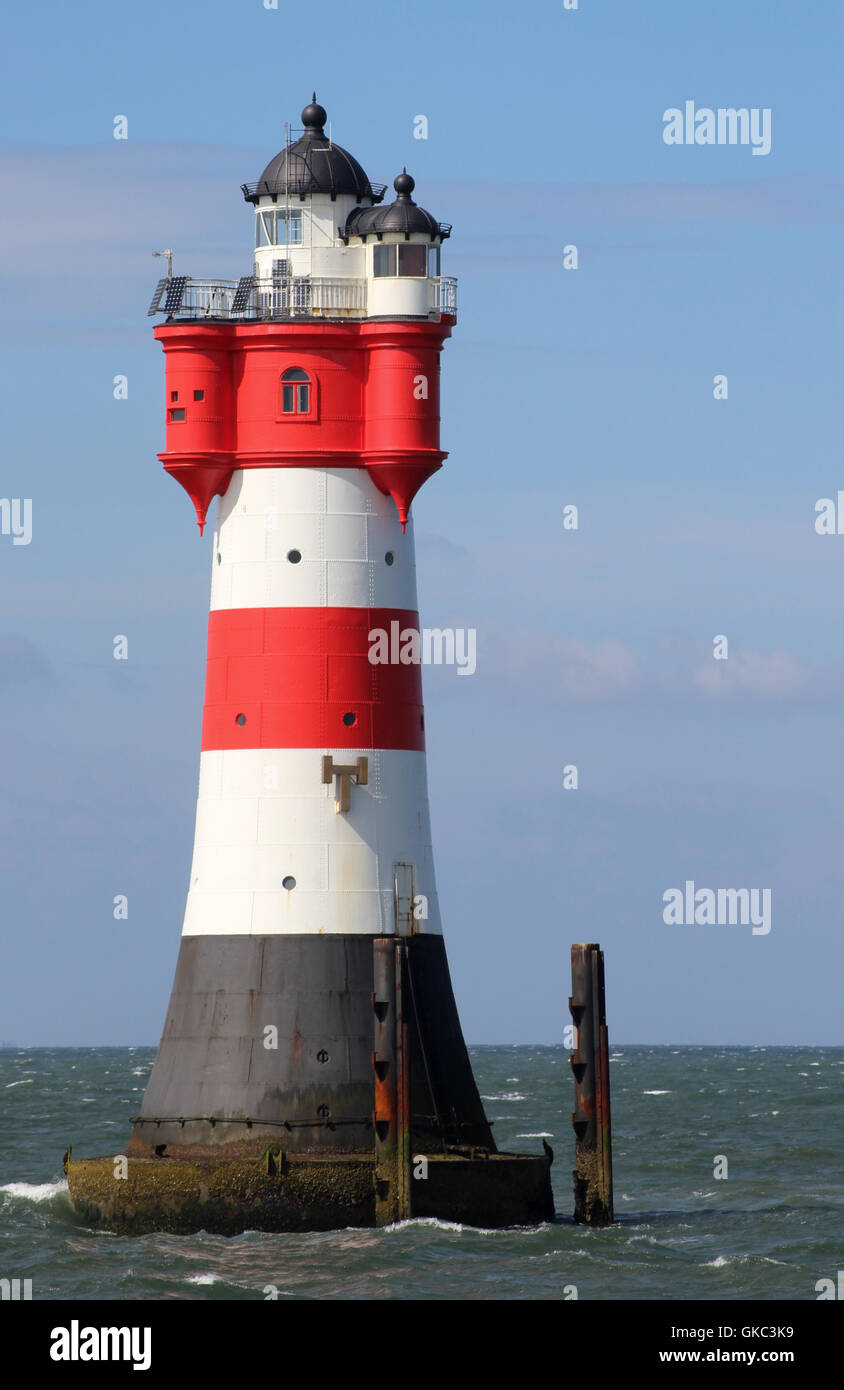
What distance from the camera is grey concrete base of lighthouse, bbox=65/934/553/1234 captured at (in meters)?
37.5

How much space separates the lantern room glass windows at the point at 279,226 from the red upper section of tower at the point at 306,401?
133cm

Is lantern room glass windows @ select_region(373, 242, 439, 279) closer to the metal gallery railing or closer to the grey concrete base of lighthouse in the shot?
the metal gallery railing

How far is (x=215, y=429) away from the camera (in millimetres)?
39719

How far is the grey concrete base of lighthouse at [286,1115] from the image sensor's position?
3753cm

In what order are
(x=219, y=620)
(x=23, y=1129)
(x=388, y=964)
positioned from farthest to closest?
(x=23, y=1129), (x=219, y=620), (x=388, y=964)

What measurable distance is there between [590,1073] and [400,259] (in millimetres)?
12033

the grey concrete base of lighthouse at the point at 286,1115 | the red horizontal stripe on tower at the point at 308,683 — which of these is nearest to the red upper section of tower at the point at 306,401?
the red horizontal stripe on tower at the point at 308,683

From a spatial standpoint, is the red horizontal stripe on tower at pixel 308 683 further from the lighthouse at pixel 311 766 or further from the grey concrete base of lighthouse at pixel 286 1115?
the grey concrete base of lighthouse at pixel 286 1115

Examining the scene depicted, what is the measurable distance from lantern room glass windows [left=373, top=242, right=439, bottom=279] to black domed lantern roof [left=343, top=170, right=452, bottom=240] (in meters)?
0.21

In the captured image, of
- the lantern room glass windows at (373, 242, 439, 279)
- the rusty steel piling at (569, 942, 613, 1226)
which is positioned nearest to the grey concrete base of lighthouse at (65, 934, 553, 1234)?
the rusty steel piling at (569, 942, 613, 1226)
